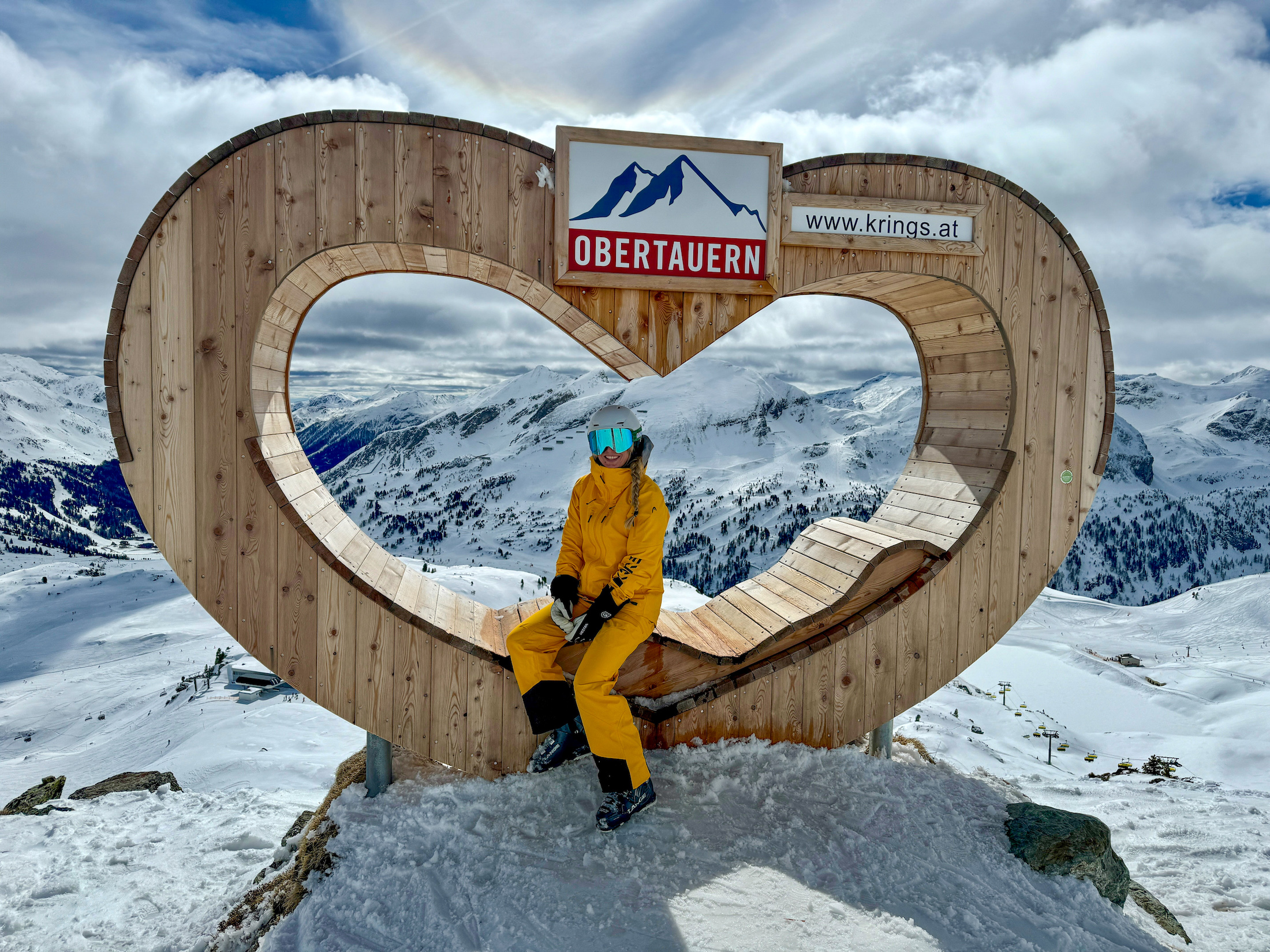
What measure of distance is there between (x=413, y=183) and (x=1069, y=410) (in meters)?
4.48

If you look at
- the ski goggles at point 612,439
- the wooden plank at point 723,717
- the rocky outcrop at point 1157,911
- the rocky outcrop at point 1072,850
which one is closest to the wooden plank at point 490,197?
the ski goggles at point 612,439

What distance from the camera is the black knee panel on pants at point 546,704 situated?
13.9 feet

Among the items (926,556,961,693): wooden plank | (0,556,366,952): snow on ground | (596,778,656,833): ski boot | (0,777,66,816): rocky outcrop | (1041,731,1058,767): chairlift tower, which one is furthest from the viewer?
(1041,731,1058,767): chairlift tower

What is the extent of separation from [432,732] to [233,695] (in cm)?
3729

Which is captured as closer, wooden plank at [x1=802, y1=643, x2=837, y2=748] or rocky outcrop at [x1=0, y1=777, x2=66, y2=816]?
wooden plank at [x1=802, y1=643, x2=837, y2=748]

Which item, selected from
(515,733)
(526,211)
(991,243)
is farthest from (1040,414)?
(515,733)

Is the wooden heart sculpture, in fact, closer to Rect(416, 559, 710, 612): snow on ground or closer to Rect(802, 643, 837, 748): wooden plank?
Rect(802, 643, 837, 748): wooden plank

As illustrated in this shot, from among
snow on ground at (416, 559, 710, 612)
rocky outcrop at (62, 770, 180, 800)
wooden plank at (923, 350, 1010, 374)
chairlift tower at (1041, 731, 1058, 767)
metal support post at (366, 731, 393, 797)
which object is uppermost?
wooden plank at (923, 350, 1010, 374)

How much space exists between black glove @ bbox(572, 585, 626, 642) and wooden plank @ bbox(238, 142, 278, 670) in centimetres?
176

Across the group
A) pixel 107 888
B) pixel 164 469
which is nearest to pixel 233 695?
pixel 107 888

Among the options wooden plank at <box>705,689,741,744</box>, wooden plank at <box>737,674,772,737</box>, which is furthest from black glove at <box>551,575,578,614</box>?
wooden plank at <box>737,674,772,737</box>

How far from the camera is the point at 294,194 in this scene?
3994mm

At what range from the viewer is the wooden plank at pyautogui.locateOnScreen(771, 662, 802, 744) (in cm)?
481

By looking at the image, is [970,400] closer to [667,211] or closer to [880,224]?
[880,224]
